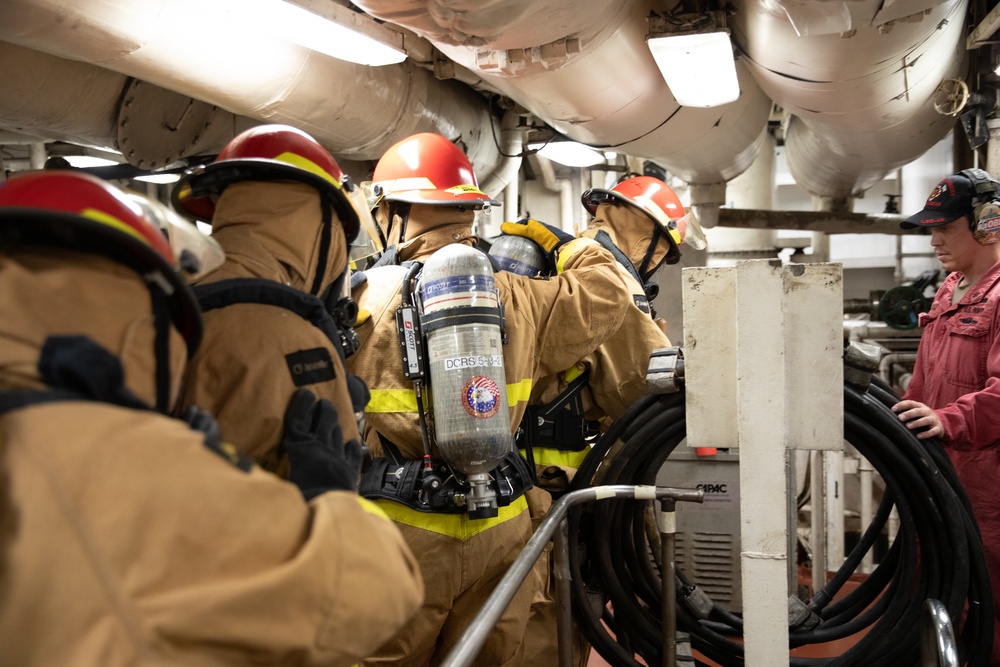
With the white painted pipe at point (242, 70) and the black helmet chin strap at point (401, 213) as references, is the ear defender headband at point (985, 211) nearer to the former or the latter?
the black helmet chin strap at point (401, 213)

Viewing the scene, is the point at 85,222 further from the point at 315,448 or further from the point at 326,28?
the point at 326,28

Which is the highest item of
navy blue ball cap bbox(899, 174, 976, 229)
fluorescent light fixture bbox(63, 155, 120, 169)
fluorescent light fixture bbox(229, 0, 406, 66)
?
fluorescent light fixture bbox(229, 0, 406, 66)

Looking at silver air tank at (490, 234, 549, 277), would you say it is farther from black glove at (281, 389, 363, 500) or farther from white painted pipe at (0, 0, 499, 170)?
black glove at (281, 389, 363, 500)

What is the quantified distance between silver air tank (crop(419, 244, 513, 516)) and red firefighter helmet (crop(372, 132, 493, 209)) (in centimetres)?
46

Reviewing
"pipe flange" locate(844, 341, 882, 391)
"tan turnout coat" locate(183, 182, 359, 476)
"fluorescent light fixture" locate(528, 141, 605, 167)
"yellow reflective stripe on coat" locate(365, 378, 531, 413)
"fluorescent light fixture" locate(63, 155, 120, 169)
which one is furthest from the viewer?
"fluorescent light fixture" locate(528, 141, 605, 167)

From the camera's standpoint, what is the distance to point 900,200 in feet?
23.3

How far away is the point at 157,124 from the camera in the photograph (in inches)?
136

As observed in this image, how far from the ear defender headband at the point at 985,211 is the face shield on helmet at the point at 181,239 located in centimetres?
296

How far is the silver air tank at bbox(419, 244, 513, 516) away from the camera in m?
2.20

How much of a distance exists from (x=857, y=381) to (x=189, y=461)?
1910mm

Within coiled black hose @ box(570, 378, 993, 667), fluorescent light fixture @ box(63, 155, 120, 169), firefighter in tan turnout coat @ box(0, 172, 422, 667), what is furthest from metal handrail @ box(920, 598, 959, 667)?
fluorescent light fixture @ box(63, 155, 120, 169)

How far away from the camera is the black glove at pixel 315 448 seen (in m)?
1.28

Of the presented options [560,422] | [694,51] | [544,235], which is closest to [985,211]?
[694,51]

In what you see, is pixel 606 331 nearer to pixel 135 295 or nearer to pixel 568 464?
pixel 568 464
